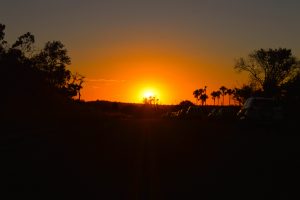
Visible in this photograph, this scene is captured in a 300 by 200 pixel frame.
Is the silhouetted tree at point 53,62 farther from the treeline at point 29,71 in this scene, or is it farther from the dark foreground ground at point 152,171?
the dark foreground ground at point 152,171

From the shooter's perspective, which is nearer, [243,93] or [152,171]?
[152,171]

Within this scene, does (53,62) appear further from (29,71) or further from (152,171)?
(152,171)

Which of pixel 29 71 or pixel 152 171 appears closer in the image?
pixel 152 171

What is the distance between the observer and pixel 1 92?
64.8m

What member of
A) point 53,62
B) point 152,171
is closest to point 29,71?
point 53,62

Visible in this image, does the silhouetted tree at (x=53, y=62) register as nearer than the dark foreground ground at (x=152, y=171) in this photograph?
No

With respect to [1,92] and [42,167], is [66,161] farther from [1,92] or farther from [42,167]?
[1,92]

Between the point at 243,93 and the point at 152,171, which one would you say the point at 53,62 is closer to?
the point at 243,93

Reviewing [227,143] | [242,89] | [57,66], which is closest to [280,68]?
[242,89]

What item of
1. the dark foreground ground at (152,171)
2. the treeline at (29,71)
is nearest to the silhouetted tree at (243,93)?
the treeline at (29,71)

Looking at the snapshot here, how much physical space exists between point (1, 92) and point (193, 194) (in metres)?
56.2

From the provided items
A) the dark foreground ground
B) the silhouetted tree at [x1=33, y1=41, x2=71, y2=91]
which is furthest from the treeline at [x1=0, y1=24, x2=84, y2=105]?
the dark foreground ground

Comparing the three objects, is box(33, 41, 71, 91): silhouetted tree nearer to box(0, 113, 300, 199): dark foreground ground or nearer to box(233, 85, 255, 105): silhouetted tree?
box(233, 85, 255, 105): silhouetted tree

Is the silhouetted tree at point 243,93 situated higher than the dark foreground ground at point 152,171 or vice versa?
the silhouetted tree at point 243,93
